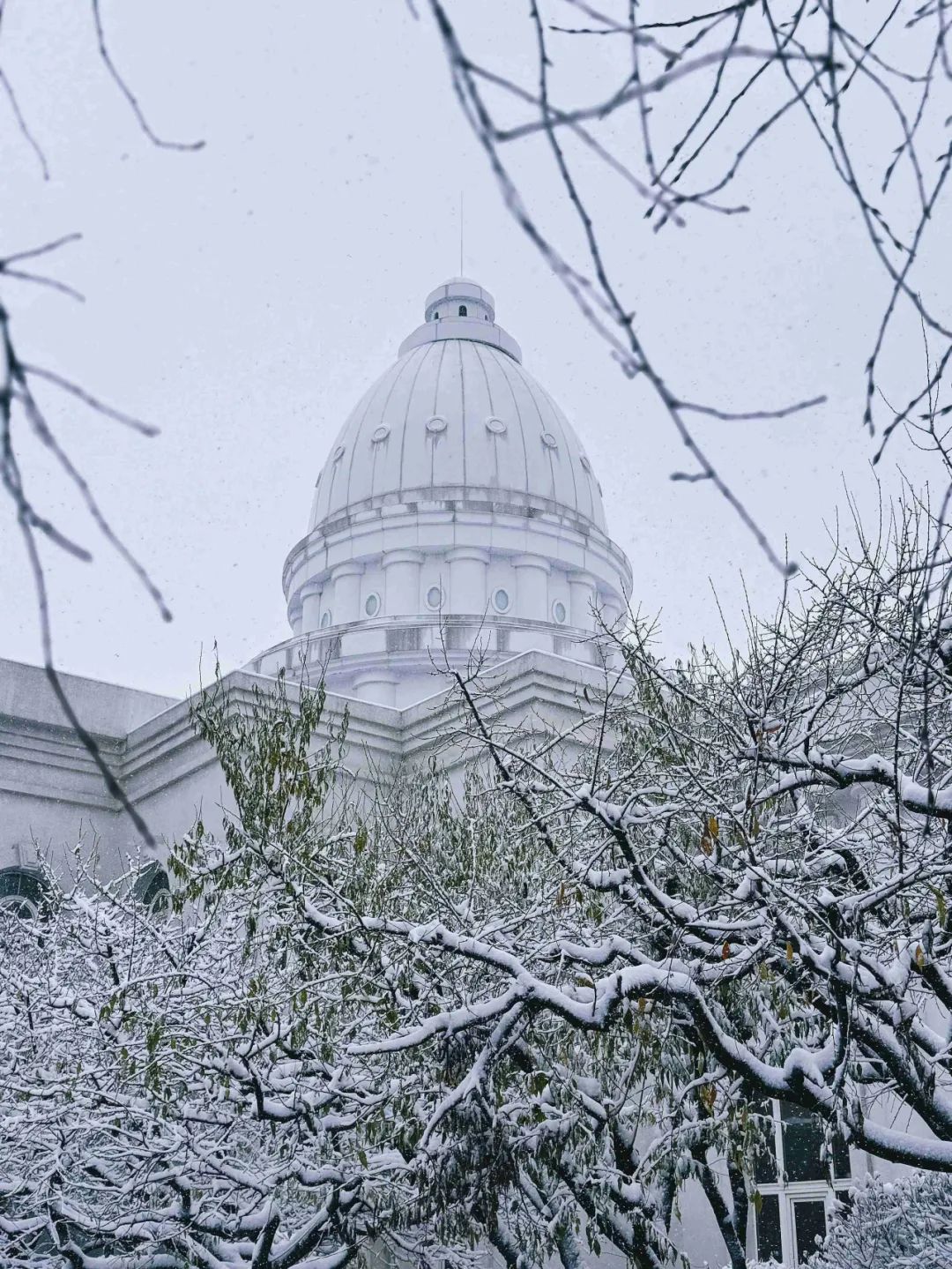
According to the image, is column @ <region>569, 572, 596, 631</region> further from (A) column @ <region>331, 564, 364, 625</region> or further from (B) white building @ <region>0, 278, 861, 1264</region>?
(A) column @ <region>331, 564, 364, 625</region>

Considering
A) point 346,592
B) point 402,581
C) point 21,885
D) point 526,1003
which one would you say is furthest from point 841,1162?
point 346,592

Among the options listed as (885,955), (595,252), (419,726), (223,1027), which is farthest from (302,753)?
(419,726)

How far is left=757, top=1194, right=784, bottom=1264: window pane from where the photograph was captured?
15969 millimetres

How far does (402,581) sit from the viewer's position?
118ft

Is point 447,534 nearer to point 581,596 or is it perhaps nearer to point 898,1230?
point 581,596

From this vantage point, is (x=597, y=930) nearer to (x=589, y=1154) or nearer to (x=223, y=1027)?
(x=589, y=1154)

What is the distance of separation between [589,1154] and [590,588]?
29016 millimetres

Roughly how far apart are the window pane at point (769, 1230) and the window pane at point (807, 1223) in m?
0.29

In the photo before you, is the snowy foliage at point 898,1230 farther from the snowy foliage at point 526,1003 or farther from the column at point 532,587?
the column at point 532,587

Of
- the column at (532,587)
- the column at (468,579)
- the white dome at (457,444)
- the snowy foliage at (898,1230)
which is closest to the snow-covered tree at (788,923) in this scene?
the snowy foliage at (898,1230)

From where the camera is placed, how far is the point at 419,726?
21906 mm

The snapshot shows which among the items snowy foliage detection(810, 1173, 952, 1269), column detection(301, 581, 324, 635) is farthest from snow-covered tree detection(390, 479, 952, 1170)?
column detection(301, 581, 324, 635)

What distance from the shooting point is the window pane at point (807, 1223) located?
15.6 m

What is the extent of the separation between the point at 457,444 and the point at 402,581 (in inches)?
179
